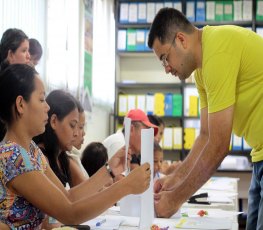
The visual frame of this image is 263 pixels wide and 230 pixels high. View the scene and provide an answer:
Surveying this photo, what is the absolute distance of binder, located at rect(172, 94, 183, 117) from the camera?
490cm

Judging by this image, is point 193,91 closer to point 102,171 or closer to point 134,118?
point 134,118

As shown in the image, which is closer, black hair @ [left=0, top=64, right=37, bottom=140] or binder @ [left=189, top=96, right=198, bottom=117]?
black hair @ [left=0, top=64, right=37, bottom=140]

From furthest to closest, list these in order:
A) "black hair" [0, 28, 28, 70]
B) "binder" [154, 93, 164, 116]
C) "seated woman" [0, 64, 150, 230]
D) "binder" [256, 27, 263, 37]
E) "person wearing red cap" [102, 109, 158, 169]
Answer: "binder" [154, 93, 164, 116] → "binder" [256, 27, 263, 37] → "black hair" [0, 28, 28, 70] → "person wearing red cap" [102, 109, 158, 169] → "seated woman" [0, 64, 150, 230]

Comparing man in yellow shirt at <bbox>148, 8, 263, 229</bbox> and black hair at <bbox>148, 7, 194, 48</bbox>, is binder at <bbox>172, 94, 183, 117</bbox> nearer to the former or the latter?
man in yellow shirt at <bbox>148, 8, 263, 229</bbox>

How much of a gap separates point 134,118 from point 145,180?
1405 millimetres

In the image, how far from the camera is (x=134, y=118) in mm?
2697

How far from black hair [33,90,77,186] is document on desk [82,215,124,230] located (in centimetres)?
47

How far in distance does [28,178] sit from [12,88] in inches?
11.2

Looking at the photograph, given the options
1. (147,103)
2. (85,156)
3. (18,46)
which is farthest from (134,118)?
(147,103)

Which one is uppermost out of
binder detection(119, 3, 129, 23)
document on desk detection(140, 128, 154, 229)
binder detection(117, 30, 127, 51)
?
binder detection(119, 3, 129, 23)

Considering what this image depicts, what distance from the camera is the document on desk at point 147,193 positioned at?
1.34 metres

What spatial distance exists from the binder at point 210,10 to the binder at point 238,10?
0.23 m

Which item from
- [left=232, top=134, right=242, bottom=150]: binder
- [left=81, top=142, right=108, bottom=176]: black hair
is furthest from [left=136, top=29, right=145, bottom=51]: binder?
[left=81, top=142, right=108, bottom=176]: black hair

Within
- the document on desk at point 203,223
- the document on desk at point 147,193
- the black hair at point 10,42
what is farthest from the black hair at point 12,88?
the black hair at point 10,42
